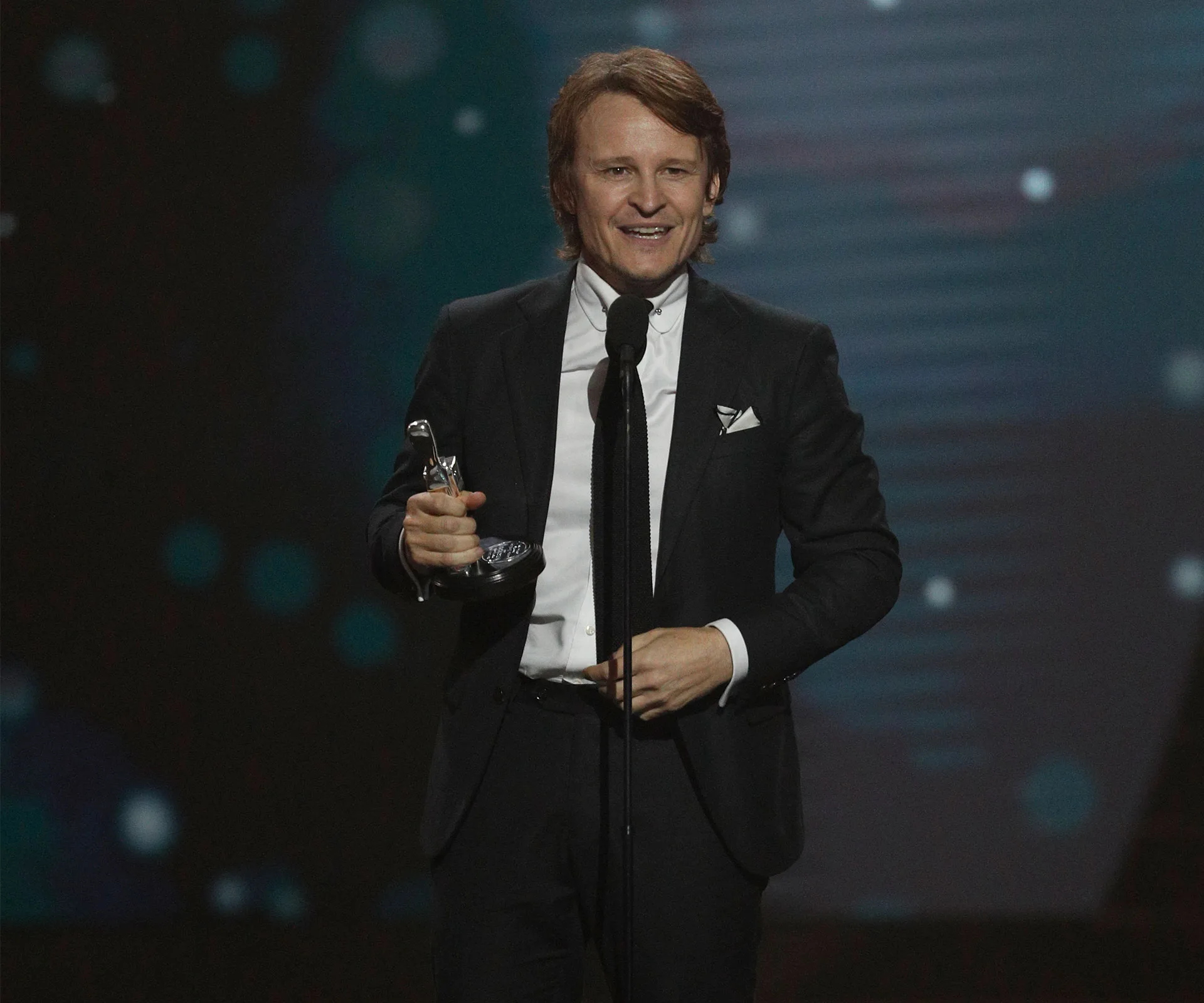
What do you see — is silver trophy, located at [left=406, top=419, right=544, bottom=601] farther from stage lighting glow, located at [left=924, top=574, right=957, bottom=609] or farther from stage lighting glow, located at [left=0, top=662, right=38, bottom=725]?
stage lighting glow, located at [left=0, top=662, right=38, bottom=725]

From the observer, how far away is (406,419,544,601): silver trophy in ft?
4.99

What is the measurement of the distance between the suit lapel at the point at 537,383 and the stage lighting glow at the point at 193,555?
1.55 metres

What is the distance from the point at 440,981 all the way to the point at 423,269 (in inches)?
67.8

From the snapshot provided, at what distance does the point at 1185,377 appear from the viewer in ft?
9.65

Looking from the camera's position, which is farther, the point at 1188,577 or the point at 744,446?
the point at 1188,577

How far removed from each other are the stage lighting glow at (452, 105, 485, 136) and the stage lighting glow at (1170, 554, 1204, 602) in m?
1.79

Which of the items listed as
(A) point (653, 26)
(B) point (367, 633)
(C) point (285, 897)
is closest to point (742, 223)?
(A) point (653, 26)

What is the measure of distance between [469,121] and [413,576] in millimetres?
1621

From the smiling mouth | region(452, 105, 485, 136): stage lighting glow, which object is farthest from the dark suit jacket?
region(452, 105, 485, 136): stage lighting glow

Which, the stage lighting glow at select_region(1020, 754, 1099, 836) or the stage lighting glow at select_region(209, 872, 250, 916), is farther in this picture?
the stage lighting glow at select_region(209, 872, 250, 916)

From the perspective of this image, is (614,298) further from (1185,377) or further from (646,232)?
(1185,377)

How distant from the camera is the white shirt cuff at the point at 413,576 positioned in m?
1.62

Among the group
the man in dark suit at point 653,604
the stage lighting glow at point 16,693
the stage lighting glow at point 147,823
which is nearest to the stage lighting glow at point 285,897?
the stage lighting glow at point 147,823

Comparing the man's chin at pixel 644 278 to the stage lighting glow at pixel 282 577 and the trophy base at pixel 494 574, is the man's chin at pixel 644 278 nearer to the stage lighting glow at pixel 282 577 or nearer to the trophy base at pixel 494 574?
the trophy base at pixel 494 574
